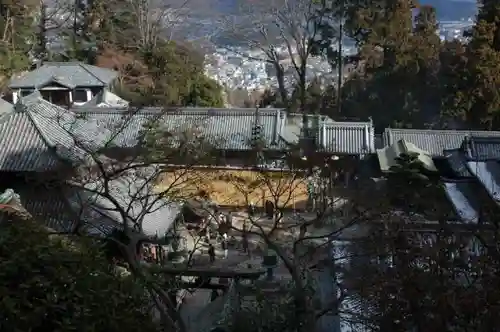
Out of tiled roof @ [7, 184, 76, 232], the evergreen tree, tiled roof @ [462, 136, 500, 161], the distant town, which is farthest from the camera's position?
the distant town

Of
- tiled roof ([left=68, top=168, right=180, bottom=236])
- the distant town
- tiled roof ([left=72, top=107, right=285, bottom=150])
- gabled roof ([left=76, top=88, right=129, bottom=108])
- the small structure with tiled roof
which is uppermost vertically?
the distant town

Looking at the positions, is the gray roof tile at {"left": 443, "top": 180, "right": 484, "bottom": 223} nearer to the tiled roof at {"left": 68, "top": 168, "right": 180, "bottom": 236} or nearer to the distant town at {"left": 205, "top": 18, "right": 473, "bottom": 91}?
the tiled roof at {"left": 68, "top": 168, "right": 180, "bottom": 236}

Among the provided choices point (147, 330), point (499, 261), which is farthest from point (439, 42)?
point (147, 330)

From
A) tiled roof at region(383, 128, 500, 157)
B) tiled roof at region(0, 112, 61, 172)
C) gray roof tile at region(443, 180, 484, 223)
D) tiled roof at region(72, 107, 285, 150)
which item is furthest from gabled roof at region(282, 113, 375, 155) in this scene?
tiled roof at region(0, 112, 61, 172)

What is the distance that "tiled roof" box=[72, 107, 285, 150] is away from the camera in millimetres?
18609

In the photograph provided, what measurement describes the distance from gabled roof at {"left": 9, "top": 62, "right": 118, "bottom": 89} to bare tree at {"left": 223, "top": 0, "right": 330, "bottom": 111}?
5555 millimetres

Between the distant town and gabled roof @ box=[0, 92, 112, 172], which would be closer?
gabled roof @ box=[0, 92, 112, 172]

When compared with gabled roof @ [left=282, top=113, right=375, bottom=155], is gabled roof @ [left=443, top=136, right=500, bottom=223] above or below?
below

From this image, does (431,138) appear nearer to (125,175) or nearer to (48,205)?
(125,175)

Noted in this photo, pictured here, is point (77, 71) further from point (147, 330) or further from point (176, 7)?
point (147, 330)

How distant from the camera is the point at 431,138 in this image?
18984 millimetres

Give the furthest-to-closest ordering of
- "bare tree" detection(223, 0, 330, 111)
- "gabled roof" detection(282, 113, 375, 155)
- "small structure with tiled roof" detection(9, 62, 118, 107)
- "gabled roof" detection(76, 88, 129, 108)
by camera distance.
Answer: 1. "bare tree" detection(223, 0, 330, 111)
2. "small structure with tiled roof" detection(9, 62, 118, 107)
3. "gabled roof" detection(76, 88, 129, 108)
4. "gabled roof" detection(282, 113, 375, 155)

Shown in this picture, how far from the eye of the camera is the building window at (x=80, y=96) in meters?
23.8

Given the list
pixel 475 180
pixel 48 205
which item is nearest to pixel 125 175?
pixel 48 205
